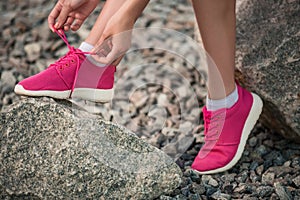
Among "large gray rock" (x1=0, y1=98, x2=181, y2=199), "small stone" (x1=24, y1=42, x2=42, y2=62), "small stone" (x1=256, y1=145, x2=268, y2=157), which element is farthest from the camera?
"small stone" (x1=24, y1=42, x2=42, y2=62)

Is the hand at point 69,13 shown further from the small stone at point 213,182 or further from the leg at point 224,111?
the small stone at point 213,182

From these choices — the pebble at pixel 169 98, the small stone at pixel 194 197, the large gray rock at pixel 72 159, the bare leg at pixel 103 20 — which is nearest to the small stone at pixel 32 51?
the pebble at pixel 169 98

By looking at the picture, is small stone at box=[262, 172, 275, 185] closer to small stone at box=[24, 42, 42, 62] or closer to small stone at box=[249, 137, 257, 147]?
small stone at box=[249, 137, 257, 147]

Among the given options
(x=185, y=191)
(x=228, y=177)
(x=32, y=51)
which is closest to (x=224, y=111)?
(x=228, y=177)

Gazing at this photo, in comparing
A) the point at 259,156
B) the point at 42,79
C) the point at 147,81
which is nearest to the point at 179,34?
the point at 147,81

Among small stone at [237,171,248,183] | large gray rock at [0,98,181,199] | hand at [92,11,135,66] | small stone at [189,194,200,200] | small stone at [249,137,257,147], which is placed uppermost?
hand at [92,11,135,66]

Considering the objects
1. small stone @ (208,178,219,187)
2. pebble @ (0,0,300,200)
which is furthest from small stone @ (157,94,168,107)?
small stone @ (208,178,219,187)

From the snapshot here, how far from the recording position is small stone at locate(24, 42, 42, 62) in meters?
3.59

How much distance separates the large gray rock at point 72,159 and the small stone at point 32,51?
59.0 inches

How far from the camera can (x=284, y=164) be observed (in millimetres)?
2463

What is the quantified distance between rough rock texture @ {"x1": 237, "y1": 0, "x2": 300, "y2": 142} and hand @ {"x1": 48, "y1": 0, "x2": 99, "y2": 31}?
718 mm

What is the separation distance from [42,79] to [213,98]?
71cm

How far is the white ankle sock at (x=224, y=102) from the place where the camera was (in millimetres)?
2365

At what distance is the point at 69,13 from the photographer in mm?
2336
